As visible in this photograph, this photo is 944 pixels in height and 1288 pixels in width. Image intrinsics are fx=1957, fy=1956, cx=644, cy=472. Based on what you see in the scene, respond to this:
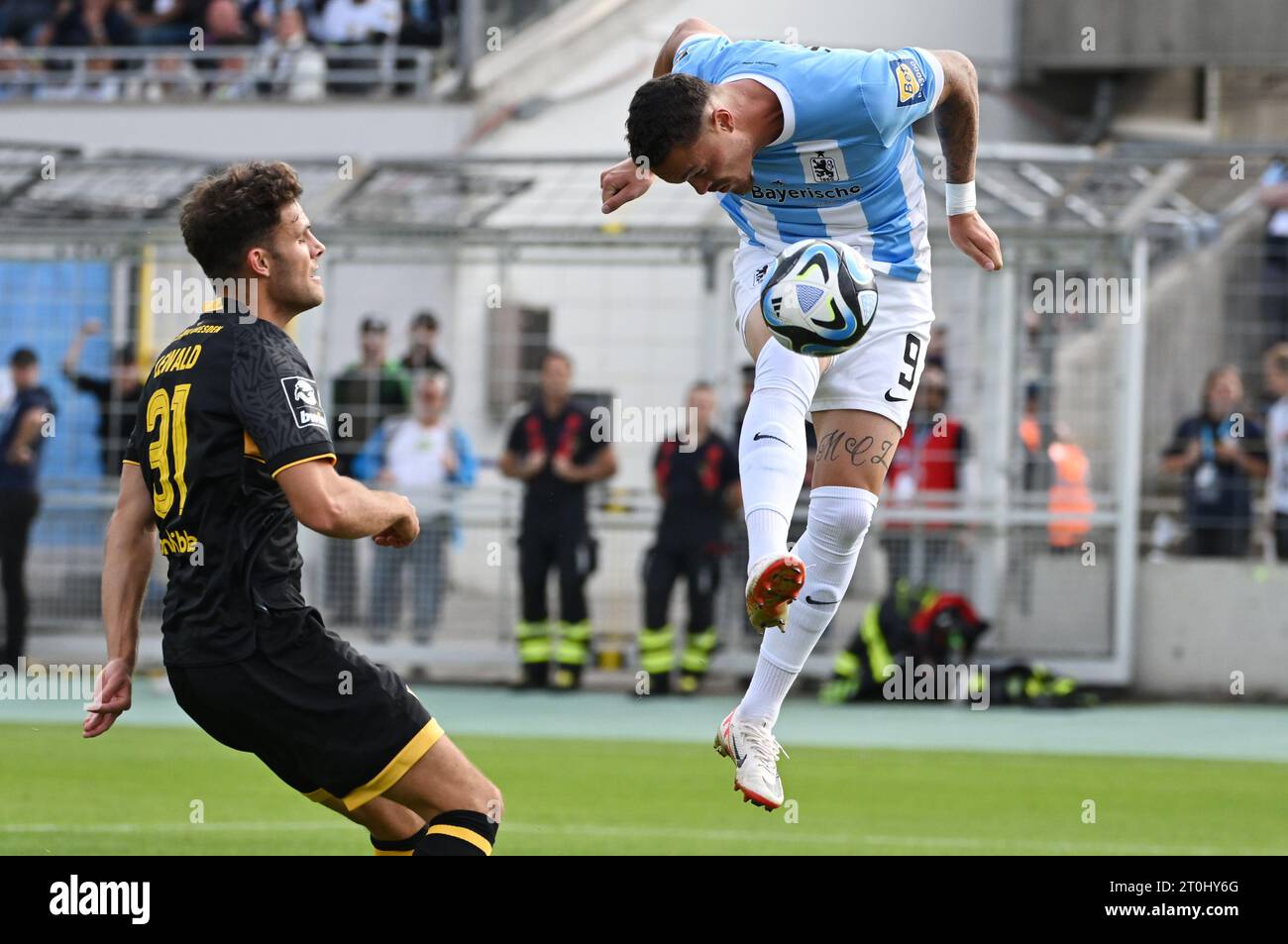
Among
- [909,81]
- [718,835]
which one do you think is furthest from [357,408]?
[909,81]

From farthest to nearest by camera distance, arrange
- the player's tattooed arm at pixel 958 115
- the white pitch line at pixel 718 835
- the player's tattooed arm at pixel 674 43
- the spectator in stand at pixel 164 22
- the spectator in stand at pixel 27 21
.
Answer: the spectator in stand at pixel 27 21 < the spectator in stand at pixel 164 22 < the white pitch line at pixel 718 835 < the player's tattooed arm at pixel 674 43 < the player's tattooed arm at pixel 958 115

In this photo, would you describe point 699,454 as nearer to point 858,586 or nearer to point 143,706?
point 858,586

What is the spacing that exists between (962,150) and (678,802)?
13.2 ft

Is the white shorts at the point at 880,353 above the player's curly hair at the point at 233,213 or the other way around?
the other way around

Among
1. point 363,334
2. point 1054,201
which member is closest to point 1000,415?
point 1054,201

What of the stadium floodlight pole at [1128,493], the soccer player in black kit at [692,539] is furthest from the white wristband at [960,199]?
the stadium floodlight pole at [1128,493]

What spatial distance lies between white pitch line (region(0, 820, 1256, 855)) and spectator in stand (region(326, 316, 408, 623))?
242 inches

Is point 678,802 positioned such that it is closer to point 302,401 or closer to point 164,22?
point 302,401

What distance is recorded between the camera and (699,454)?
1409 centimetres

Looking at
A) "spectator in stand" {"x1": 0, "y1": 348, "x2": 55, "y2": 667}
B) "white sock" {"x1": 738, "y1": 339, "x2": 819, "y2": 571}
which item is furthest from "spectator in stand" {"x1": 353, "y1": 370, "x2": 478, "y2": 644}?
"white sock" {"x1": 738, "y1": 339, "x2": 819, "y2": 571}

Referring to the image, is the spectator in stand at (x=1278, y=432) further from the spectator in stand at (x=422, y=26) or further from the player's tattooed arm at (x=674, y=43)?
the spectator in stand at (x=422, y=26)

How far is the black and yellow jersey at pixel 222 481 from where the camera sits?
5031mm

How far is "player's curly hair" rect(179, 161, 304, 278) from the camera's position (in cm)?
519
